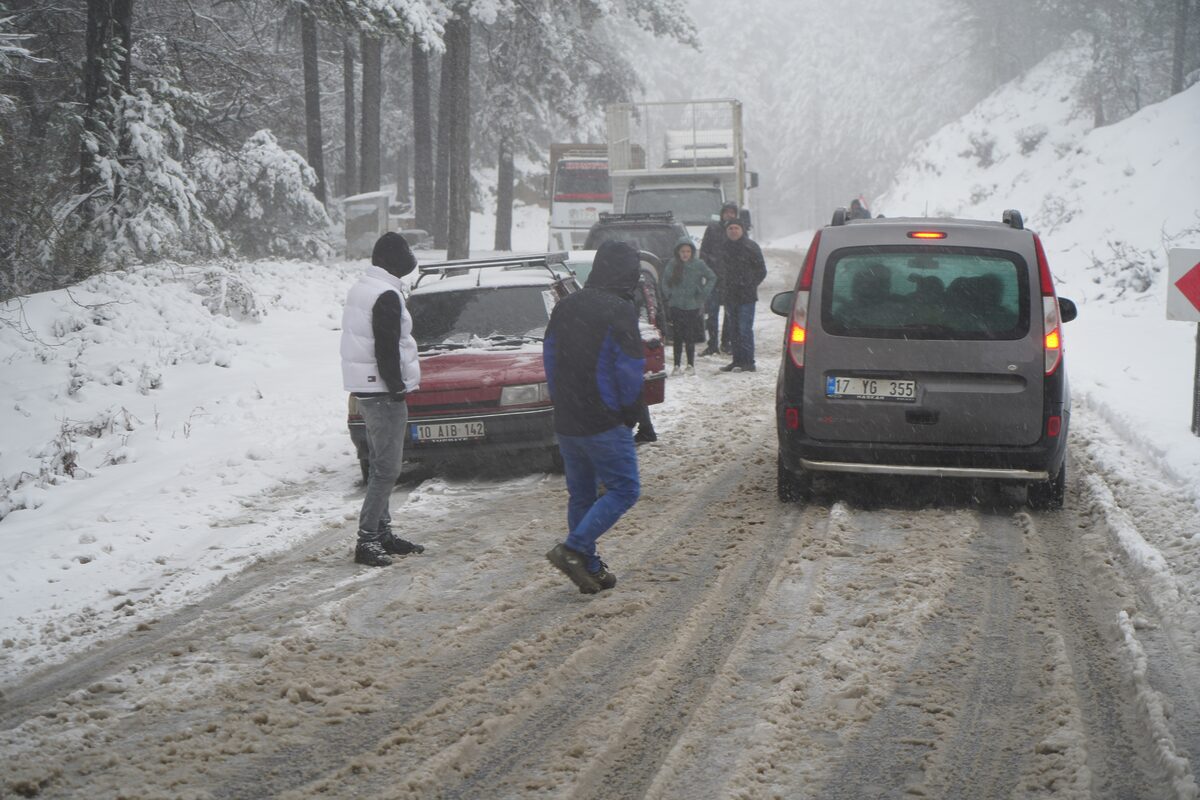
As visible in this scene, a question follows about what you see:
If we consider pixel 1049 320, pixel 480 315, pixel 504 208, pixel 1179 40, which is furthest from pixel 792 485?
pixel 1179 40

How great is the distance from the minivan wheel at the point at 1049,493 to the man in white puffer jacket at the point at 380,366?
4.04 meters

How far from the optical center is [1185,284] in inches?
344

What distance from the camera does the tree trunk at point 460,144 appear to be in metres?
23.0

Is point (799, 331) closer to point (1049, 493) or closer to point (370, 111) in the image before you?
point (1049, 493)

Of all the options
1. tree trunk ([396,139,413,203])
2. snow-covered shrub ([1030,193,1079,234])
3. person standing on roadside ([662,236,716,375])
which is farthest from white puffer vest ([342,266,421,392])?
tree trunk ([396,139,413,203])

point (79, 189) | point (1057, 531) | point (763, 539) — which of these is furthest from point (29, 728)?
point (79, 189)

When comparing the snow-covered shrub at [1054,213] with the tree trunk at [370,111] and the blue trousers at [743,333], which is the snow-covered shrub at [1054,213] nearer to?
the tree trunk at [370,111]

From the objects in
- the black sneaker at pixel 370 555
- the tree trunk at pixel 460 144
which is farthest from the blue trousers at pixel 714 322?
the black sneaker at pixel 370 555

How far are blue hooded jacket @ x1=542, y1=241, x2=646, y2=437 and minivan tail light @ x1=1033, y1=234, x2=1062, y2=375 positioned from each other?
2.82m

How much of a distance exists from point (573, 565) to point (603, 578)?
0.20 meters

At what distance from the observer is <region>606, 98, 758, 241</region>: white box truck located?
2261 centimetres

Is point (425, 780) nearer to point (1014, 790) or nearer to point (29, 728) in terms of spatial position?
point (29, 728)

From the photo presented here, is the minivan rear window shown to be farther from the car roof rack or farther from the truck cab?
the truck cab

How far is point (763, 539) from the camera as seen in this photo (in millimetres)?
6742
